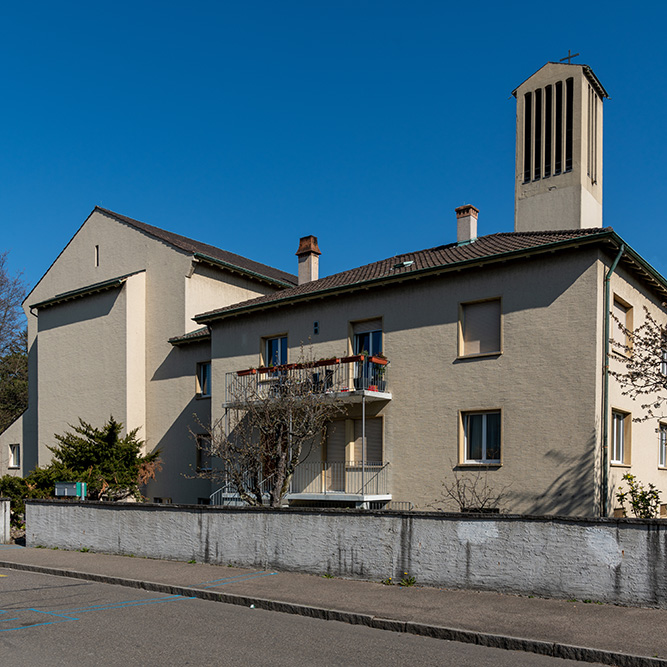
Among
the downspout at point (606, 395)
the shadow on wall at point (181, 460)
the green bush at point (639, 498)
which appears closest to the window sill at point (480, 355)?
the downspout at point (606, 395)

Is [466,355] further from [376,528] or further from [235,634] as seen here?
[235,634]

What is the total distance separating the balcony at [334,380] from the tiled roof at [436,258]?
213 cm

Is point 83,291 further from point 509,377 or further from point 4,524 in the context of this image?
point 509,377

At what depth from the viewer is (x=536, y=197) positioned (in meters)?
21.5

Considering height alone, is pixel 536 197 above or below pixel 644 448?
above

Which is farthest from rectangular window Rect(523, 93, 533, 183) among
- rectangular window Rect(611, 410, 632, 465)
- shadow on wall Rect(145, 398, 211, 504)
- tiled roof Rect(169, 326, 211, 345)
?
shadow on wall Rect(145, 398, 211, 504)

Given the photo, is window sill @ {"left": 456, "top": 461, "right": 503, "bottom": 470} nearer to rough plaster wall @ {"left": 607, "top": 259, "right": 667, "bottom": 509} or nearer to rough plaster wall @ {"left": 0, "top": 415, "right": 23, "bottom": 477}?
rough plaster wall @ {"left": 607, "top": 259, "right": 667, "bottom": 509}

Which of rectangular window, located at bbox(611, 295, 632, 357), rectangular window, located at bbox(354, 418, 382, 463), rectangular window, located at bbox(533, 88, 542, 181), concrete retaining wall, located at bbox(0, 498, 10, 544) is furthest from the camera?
rectangular window, located at bbox(533, 88, 542, 181)

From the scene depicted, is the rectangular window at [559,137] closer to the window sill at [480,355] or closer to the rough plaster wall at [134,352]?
the window sill at [480,355]

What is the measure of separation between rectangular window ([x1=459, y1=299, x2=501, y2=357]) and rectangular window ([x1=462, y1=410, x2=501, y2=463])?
1504mm

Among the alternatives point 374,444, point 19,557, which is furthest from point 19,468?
point 374,444

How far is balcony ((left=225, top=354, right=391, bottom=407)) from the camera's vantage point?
1859 centimetres

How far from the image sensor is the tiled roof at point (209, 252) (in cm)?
2792

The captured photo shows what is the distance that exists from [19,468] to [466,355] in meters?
23.6
